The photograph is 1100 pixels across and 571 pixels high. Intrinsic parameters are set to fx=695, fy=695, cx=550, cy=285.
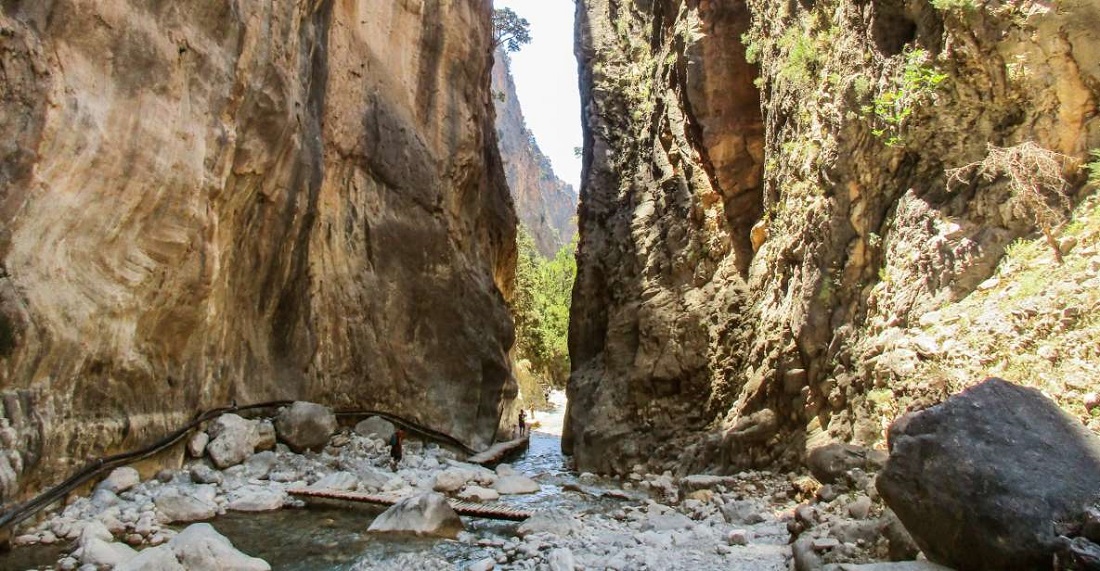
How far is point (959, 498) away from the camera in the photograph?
4625 millimetres

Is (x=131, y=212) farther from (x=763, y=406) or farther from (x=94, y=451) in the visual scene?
(x=763, y=406)

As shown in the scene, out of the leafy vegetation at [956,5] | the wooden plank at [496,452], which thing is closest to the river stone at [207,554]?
the wooden plank at [496,452]

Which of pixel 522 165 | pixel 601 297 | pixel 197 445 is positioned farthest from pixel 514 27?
pixel 522 165

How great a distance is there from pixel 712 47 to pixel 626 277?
611cm

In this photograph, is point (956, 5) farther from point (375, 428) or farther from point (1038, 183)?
point (375, 428)

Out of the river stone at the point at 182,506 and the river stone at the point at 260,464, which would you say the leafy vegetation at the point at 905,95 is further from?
the river stone at the point at 260,464

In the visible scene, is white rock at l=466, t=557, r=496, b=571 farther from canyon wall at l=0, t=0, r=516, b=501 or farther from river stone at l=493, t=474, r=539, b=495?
river stone at l=493, t=474, r=539, b=495

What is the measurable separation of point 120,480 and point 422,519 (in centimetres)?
377

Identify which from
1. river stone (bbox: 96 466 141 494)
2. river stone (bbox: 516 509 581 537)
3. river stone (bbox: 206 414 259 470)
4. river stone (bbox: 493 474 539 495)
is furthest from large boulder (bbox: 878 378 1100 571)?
river stone (bbox: 206 414 259 470)

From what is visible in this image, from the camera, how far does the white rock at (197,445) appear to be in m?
10.5

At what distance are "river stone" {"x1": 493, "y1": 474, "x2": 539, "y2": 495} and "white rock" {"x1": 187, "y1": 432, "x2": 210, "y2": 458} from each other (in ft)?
16.2

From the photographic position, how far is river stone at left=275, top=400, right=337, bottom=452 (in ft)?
41.2

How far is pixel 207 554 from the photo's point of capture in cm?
630

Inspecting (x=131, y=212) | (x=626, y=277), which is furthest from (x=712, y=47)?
(x=131, y=212)
